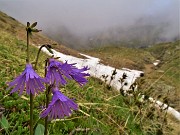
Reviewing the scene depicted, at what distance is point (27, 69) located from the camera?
7.44 feet

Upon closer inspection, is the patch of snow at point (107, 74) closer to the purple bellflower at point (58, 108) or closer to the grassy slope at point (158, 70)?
the grassy slope at point (158, 70)

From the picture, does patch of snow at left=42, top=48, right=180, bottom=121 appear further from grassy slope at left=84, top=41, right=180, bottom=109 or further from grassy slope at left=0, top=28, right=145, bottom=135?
grassy slope at left=0, top=28, right=145, bottom=135

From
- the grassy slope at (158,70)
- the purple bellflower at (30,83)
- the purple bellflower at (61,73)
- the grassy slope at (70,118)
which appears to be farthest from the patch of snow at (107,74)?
the purple bellflower at (30,83)

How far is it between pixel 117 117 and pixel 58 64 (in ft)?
13.3

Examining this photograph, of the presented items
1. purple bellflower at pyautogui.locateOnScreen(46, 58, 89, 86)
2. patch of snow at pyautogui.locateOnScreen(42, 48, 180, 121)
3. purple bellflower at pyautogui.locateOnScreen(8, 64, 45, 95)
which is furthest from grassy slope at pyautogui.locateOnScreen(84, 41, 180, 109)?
purple bellflower at pyautogui.locateOnScreen(8, 64, 45, 95)

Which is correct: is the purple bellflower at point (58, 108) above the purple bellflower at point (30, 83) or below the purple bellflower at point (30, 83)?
below

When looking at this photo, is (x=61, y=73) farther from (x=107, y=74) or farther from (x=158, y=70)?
(x=158, y=70)

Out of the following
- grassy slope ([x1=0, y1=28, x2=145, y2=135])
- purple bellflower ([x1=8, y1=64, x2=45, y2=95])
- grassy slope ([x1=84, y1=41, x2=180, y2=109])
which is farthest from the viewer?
grassy slope ([x1=84, y1=41, x2=180, y2=109])

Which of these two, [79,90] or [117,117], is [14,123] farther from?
[79,90]

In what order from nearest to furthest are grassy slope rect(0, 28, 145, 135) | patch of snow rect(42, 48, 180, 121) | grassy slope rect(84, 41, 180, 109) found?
1. grassy slope rect(0, 28, 145, 135)
2. grassy slope rect(84, 41, 180, 109)
3. patch of snow rect(42, 48, 180, 121)

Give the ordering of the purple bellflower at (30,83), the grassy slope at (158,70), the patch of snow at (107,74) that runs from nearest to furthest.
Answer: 1. the purple bellflower at (30,83)
2. the grassy slope at (158,70)
3. the patch of snow at (107,74)

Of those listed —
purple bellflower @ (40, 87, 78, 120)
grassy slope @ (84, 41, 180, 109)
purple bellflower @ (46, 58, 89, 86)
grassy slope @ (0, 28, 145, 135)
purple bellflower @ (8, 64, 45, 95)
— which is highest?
grassy slope @ (84, 41, 180, 109)

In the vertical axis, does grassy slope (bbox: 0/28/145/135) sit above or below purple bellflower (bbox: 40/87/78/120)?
below

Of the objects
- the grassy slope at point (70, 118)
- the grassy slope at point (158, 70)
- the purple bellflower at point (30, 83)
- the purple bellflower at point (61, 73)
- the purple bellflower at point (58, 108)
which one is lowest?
the grassy slope at point (70, 118)
